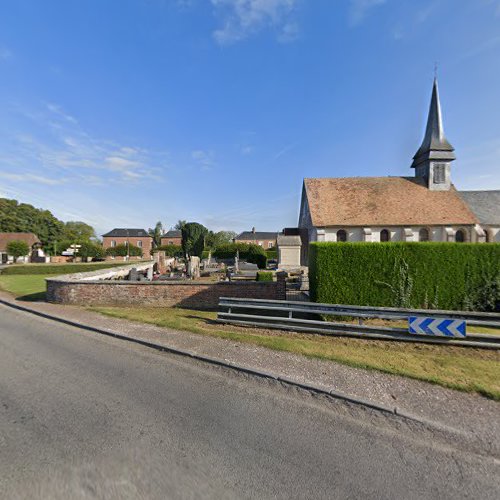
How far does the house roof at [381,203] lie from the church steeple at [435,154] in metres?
1.12

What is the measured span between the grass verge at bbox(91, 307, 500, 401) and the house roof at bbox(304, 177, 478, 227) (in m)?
18.8

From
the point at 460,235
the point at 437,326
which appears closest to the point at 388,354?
the point at 437,326

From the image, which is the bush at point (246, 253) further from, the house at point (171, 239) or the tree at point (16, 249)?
the tree at point (16, 249)

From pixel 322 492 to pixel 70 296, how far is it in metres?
11.8

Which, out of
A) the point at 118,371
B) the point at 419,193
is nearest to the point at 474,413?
the point at 118,371

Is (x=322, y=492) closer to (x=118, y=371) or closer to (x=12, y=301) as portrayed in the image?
(x=118, y=371)

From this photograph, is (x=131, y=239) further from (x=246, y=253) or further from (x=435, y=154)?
(x=435, y=154)

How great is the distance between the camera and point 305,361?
17.0 ft

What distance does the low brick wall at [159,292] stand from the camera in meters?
9.78

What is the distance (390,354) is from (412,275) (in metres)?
4.05

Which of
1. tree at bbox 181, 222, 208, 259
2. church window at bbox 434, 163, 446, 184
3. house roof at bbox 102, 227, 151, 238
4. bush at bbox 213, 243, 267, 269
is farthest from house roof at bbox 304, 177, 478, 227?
house roof at bbox 102, 227, 151, 238

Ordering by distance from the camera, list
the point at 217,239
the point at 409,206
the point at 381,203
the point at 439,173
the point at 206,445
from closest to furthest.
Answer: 1. the point at 206,445
2. the point at 409,206
3. the point at 381,203
4. the point at 439,173
5. the point at 217,239

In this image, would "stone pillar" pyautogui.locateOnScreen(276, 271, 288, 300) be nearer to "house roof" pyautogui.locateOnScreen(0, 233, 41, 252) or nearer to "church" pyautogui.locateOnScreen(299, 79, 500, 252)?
"church" pyautogui.locateOnScreen(299, 79, 500, 252)

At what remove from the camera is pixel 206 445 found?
293cm
